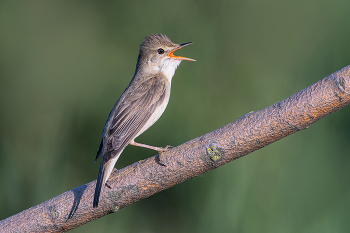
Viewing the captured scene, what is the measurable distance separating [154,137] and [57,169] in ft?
4.20

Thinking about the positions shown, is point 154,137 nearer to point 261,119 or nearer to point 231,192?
point 231,192

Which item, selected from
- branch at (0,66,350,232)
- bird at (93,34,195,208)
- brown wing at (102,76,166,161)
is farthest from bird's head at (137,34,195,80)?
branch at (0,66,350,232)

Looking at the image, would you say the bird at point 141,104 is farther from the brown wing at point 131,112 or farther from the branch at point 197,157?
the branch at point 197,157

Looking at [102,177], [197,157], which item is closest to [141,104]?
[102,177]

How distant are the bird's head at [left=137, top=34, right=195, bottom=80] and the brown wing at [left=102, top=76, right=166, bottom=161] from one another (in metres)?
0.20

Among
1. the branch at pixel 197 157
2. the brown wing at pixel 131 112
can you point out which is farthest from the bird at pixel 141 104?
the branch at pixel 197 157

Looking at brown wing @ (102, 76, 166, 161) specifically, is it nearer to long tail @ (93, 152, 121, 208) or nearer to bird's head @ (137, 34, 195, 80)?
long tail @ (93, 152, 121, 208)

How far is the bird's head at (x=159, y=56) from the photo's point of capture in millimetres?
3633

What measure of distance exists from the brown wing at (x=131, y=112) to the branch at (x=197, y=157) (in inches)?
15.7

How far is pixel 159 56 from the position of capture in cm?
368

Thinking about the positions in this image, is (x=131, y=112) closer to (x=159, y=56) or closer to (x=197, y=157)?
(x=159, y=56)

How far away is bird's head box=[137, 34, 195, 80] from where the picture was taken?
143 inches

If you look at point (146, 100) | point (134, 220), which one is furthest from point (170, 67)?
point (134, 220)

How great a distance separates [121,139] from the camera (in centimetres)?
284
